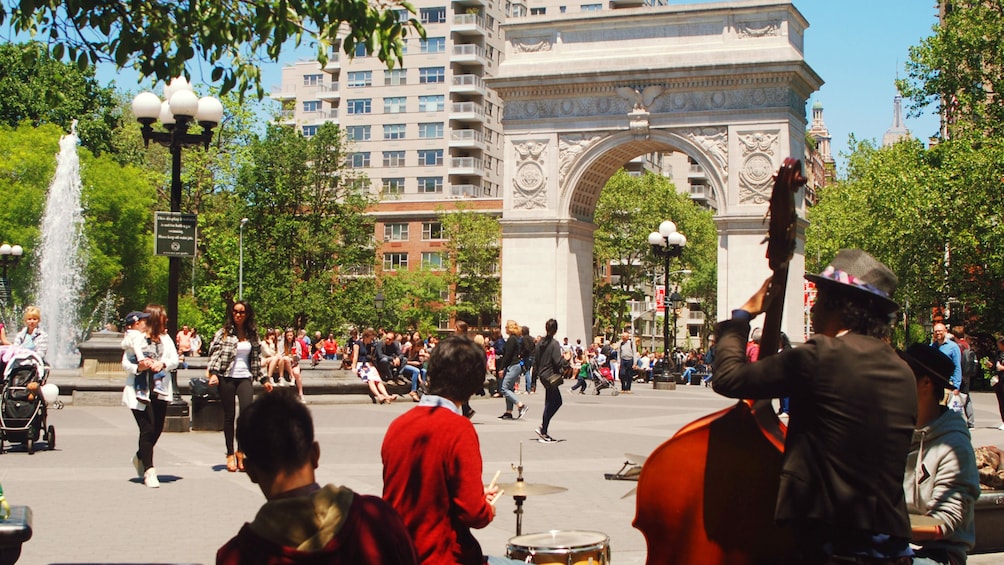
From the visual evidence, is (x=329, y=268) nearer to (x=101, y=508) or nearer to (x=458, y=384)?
(x=101, y=508)

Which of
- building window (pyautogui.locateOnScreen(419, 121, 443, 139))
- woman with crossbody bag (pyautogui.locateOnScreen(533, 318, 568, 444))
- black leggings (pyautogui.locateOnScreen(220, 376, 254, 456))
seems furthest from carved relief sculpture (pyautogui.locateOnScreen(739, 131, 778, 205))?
building window (pyautogui.locateOnScreen(419, 121, 443, 139))

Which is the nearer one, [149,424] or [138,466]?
[149,424]

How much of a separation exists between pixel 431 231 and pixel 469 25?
54.0ft

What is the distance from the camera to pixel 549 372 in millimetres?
17578

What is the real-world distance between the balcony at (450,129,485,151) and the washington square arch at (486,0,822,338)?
46.2m

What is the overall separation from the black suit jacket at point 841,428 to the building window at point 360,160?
91.6 meters

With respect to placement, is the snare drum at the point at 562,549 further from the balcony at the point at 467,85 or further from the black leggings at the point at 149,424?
the balcony at the point at 467,85

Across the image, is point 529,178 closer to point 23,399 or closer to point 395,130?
point 23,399

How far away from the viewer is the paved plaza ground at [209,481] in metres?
8.57

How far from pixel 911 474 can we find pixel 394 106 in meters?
89.6

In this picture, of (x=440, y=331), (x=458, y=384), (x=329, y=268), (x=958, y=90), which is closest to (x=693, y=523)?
(x=458, y=384)

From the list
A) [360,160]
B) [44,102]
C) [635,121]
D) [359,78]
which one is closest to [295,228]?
[44,102]

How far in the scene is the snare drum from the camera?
17.6 ft

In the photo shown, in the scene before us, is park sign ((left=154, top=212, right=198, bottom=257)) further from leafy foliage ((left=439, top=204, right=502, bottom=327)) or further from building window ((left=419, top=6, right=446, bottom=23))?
building window ((left=419, top=6, right=446, bottom=23))
